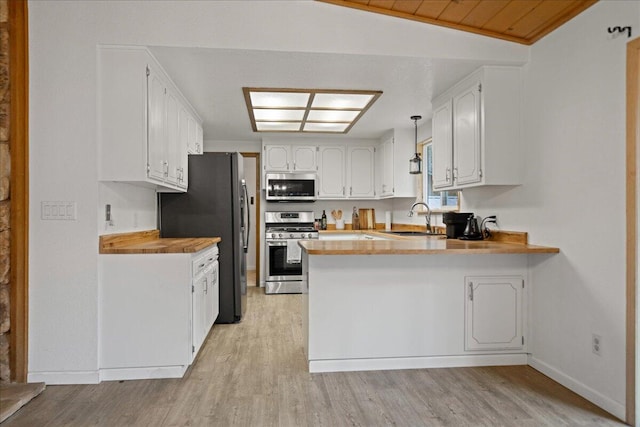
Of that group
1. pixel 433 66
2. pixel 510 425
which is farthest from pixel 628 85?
pixel 510 425

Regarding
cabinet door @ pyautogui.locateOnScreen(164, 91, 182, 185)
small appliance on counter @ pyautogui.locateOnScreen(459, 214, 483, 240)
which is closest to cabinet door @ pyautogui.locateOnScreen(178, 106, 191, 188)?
cabinet door @ pyautogui.locateOnScreen(164, 91, 182, 185)

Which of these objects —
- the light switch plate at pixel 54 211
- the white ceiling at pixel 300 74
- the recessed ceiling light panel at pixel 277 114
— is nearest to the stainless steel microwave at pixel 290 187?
the recessed ceiling light panel at pixel 277 114

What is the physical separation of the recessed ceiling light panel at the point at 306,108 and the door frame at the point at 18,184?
159 cm

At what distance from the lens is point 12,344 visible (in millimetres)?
2570

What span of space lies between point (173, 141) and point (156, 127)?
19.6 inches

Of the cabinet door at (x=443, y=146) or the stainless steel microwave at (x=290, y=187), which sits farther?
the stainless steel microwave at (x=290, y=187)

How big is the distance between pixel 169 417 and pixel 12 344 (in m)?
1.18

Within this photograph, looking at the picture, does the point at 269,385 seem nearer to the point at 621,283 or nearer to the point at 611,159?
the point at 621,283

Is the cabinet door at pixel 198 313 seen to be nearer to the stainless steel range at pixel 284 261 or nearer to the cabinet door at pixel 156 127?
the cabinet door at pixel 156 127

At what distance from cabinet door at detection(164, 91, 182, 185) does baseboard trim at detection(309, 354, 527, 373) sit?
1.87 m

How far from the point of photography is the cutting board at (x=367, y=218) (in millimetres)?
6344

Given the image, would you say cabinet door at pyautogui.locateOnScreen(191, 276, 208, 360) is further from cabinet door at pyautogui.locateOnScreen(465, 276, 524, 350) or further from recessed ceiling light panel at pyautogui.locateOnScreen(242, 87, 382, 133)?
cabinet door at pyautogui.locateOnScreen(465, 276, 524, 350)

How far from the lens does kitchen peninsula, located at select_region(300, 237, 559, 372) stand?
2.86 metres

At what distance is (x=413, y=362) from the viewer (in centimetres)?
295
